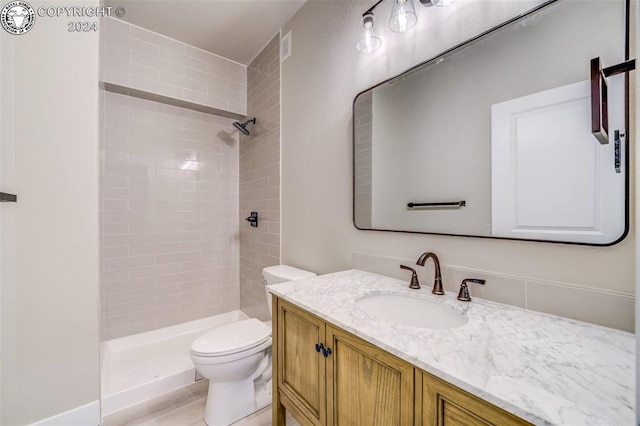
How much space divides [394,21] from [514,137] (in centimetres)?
76

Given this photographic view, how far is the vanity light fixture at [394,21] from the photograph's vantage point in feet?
3.92

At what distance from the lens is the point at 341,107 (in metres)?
1.63

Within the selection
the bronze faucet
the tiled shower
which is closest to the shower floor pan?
the tiled shower

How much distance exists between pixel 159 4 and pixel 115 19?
46 centimetres

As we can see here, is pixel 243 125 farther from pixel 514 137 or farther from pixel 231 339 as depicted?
pixel 514 137

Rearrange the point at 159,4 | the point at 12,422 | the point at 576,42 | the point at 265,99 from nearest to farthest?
the point at 576,42 < the point at 12,422 < the point at 159,4 < the point at 265,99

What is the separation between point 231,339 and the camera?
5.05ft

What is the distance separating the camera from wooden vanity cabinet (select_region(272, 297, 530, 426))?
1.93 feet

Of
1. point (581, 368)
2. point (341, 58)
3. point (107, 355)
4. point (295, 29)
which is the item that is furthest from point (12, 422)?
point (295, 29)

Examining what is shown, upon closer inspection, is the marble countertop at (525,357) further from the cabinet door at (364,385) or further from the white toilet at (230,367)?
the white toilet at (230,367)

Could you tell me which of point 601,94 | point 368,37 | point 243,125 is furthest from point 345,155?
point 243,125

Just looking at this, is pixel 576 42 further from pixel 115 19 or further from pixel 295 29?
pixel 115 19

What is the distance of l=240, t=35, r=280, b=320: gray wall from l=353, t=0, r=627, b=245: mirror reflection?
3.80 ft

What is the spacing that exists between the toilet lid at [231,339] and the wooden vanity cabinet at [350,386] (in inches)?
14.8
